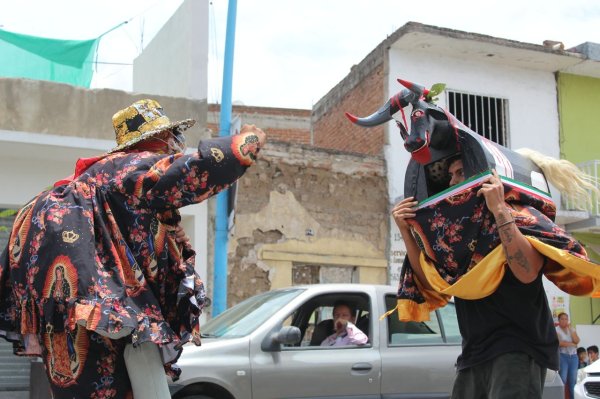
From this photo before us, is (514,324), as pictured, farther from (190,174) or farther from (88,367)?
(88,367)

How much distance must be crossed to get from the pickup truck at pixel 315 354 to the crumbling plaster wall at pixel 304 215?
219 inches

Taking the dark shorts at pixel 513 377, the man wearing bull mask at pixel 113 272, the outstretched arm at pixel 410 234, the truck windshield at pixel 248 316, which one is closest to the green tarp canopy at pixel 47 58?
the truck windshield at pixel 248 316

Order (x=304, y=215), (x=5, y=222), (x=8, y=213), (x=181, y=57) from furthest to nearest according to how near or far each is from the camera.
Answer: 1. (x=304, y=215)
2. (x=181, y=57)
3. (x=5, y=222)
4. (x=8, y=213)

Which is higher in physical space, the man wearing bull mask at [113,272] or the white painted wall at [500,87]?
the white painted wall at [500,87]

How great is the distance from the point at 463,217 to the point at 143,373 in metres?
1.48

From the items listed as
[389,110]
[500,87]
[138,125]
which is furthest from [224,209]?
[500,87]

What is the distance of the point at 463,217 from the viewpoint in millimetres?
3293

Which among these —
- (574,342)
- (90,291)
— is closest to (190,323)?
(90,291)

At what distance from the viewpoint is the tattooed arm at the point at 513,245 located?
302 cm

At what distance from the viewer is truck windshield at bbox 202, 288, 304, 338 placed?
687 cm

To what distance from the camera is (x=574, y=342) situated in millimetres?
12656

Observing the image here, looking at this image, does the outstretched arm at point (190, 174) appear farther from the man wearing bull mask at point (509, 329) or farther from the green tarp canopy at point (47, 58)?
the green tarp canopy at point (47, 58)

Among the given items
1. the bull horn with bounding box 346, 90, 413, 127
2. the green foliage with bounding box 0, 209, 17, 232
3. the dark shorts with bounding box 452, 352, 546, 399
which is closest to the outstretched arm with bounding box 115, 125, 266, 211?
the bull horn with bounding box 346, 90, 413, 127

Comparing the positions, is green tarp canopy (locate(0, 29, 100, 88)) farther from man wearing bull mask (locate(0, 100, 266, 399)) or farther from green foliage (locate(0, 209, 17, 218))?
man wearing bull mask (locate(0, 100, 266, 399))
